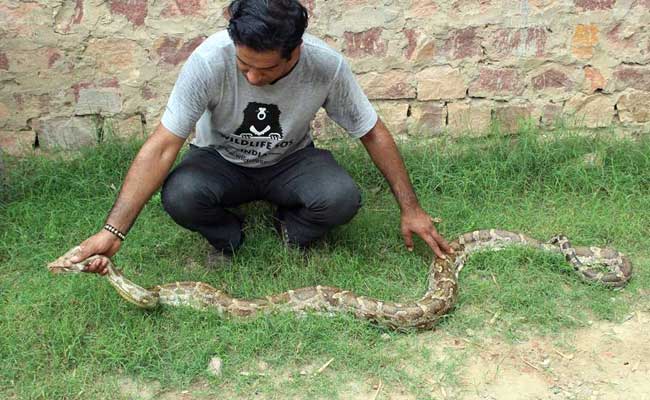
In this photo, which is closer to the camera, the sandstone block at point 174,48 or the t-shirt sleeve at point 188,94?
the t-shirt sleeve at point 188,94

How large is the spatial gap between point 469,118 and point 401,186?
171 cm

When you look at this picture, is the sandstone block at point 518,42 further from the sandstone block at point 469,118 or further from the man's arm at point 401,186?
the man's arm at point 401,186

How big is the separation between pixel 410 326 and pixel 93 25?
124 inches

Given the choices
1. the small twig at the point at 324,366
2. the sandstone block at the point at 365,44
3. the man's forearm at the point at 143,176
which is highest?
the sandstone block at the point at 365,44

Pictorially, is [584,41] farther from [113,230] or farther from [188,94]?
[113,230]

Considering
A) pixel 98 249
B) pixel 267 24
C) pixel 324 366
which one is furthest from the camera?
pixel 324 366

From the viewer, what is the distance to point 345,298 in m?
4.17

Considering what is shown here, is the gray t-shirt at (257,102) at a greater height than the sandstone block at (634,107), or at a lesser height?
greater

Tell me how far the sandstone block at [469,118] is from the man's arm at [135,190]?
8.46ft

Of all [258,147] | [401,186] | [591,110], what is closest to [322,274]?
[401,186]

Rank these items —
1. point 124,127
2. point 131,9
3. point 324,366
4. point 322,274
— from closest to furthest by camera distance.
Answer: point 324,366, point 322,274, point 131,9, point 124,127

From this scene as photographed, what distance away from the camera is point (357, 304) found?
412 cm

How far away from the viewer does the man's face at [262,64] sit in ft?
11.9

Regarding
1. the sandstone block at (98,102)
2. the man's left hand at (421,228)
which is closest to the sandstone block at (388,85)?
the man's left hand at (421,228)
